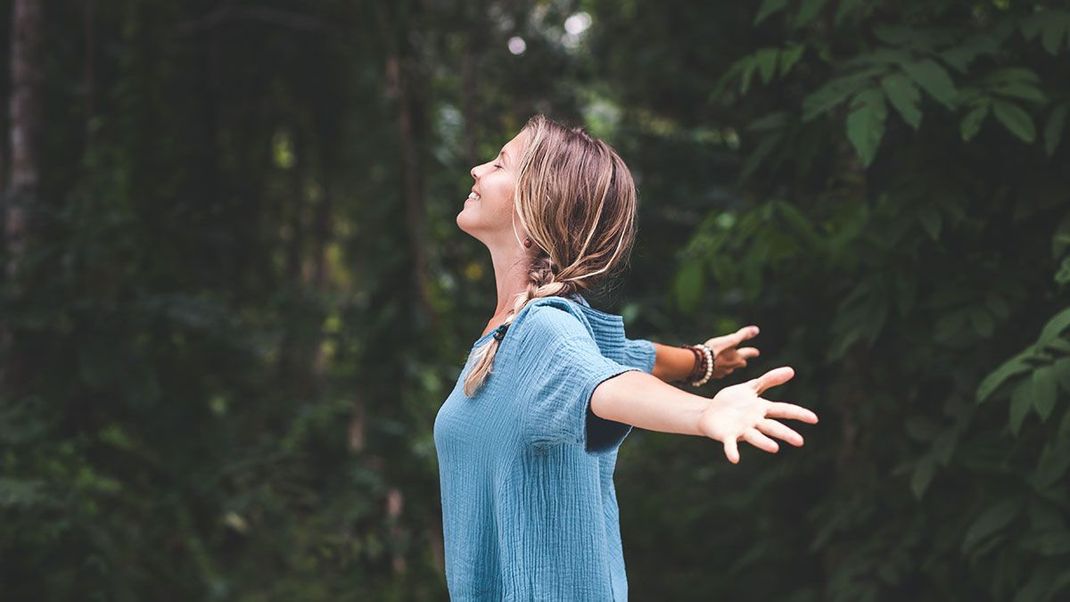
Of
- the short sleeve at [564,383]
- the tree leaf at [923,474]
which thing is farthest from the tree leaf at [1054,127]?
the short sleeve at [564,383]

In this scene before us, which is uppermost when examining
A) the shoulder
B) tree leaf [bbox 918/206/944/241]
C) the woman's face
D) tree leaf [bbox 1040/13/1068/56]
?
tree leaf [bbox 1040/13/1068/56]

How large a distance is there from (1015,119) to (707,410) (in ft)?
5.00

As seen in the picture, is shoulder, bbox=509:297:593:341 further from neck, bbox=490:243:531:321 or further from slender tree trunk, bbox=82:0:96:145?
slender tree trunk, bbox=82:0:96:145

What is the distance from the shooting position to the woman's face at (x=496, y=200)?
65.6 inches

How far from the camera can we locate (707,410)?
1.22 meters

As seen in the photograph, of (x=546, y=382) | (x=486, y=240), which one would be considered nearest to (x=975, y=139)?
(x=486, y=240)

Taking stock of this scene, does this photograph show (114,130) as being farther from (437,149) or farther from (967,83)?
(967,83)

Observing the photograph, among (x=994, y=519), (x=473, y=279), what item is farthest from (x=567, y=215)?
(x=473, y=279)

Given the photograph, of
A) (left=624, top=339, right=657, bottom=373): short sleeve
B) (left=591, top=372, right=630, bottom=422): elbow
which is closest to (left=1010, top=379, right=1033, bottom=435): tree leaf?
(left=624, top=339, right=657, bottom=373): short sleeve

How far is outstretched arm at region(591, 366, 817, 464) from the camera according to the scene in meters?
1.17

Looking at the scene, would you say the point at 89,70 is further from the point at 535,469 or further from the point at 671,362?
the point at 535,469

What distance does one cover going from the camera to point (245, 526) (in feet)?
17.3

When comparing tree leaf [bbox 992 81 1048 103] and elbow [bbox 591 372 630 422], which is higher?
tree leaf [bbox 992 81 1048 103]

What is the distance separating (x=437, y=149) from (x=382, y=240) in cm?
55
